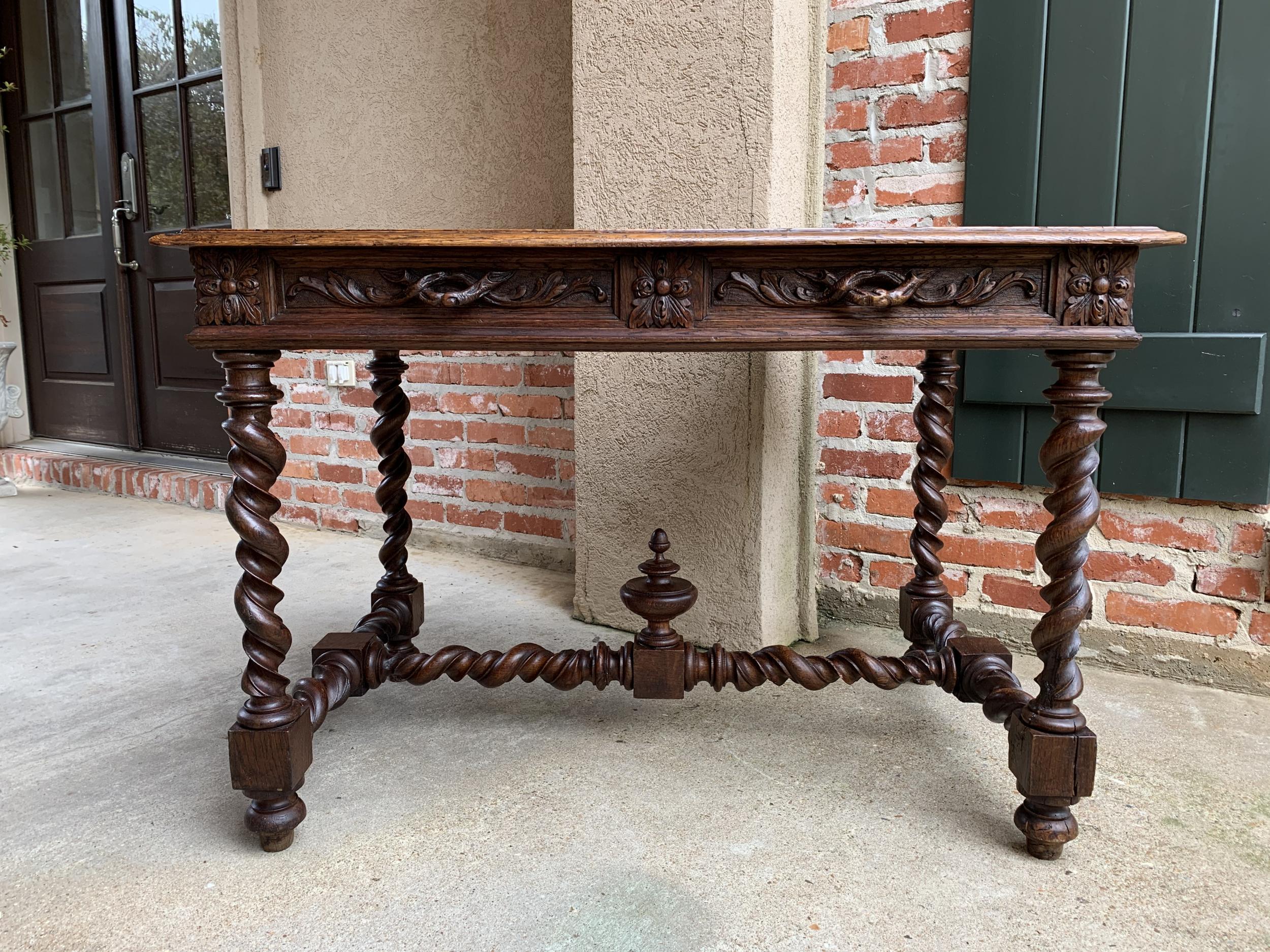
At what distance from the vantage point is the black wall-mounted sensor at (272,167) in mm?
3186

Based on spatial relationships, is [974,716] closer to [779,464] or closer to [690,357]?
[779,464]

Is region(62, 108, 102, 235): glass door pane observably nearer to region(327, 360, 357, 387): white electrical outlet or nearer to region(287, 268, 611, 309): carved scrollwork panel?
region(327, 360, 357, 387): white electrical outlet

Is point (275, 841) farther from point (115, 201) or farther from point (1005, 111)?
point (115, 201)

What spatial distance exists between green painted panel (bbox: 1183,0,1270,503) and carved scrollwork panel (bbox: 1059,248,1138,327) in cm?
73

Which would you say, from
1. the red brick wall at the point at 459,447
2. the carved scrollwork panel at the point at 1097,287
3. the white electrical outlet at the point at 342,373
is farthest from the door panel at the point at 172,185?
the carved scrollwork panel at the point at 1097,287

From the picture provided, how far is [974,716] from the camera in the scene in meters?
1.78

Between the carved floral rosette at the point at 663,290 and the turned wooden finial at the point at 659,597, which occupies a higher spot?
the carved floral rosette at the point at 663,290

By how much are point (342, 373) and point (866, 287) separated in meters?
2.39

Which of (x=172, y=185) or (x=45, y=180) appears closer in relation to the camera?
(x=172, y=185)

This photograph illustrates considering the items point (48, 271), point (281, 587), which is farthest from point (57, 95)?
point (281, 587)

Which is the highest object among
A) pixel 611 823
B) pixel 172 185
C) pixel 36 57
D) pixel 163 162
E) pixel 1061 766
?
pixel 36 57

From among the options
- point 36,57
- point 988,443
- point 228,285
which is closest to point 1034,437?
point 988,443

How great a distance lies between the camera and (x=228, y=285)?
126 cm

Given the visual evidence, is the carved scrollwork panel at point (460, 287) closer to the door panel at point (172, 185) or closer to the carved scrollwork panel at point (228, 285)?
the carved scrollwork panel at point (228, 285)
